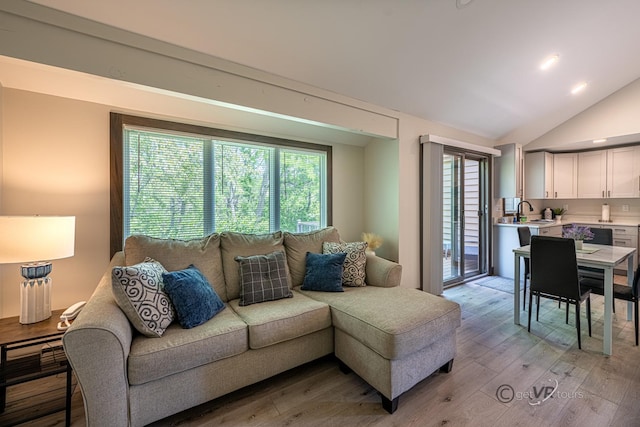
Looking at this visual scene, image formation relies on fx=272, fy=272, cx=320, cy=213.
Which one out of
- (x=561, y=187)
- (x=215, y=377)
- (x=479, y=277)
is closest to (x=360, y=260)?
(x=215, y=377)

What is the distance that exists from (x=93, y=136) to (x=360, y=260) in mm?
2636

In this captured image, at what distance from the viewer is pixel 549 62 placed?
127 inches

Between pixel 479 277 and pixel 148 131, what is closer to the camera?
pixel 148 131

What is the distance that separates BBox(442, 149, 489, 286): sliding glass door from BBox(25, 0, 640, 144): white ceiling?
29.6 inches

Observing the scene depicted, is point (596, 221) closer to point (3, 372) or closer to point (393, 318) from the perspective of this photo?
point (393, 318)

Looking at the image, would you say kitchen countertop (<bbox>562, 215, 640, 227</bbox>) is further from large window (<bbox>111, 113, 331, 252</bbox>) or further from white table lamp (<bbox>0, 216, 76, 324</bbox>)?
white table lamp (<bbox>0, 216, 76, 324</bbox>)

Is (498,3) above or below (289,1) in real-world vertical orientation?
above

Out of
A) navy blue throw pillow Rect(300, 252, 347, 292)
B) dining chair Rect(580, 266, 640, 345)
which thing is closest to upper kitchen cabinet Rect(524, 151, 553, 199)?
dining chair Rect(580, 266, 640, 345)

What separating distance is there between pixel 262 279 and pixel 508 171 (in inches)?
182

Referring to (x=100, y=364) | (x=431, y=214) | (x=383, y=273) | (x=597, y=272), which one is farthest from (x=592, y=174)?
(x=100, y=364)

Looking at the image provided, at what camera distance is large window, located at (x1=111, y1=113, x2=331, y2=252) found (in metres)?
2.53

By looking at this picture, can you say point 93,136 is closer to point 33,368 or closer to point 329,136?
point 33,368

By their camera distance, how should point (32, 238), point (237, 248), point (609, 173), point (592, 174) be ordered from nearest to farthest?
point (32, 238)
point (237, 248)
point (609, 173)
point (592, 174)

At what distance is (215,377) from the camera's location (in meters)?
1.71
